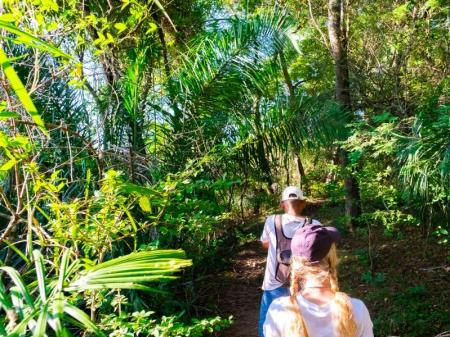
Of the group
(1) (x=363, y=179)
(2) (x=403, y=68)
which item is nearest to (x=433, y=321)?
(1) (x=363, y=179)

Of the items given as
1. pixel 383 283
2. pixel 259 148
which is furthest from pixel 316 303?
pixel 383 283

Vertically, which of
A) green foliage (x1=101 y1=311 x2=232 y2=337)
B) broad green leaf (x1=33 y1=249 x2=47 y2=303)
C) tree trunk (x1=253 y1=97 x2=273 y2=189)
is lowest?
green foliage (x1=101 y1=311 x2=232 y2=337)

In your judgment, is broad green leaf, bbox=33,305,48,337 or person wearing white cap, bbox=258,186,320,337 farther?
person wearing white cap, bbox=258,186,320,337

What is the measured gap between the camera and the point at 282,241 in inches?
140

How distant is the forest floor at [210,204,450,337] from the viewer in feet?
18.5

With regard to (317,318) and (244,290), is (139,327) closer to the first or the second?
(317,318)

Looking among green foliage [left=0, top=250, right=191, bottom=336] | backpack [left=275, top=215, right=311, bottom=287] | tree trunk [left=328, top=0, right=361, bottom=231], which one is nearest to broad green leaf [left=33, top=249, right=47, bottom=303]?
green foliage [left=0, top=250, right=191, bottom=336]

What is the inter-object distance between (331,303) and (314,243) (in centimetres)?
25

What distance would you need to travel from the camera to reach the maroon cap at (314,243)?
6.37ft

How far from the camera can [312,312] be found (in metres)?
1.88

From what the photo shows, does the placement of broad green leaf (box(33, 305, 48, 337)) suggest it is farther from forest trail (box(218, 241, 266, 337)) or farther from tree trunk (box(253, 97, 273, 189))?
tree trunk (box(253, 97, 273, 189))

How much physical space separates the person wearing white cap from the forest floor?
2378mm

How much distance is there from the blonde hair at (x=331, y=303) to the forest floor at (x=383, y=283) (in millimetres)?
3989

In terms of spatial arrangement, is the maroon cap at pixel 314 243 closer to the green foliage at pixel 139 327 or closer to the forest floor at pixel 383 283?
the green foliage at pixel 139 327
